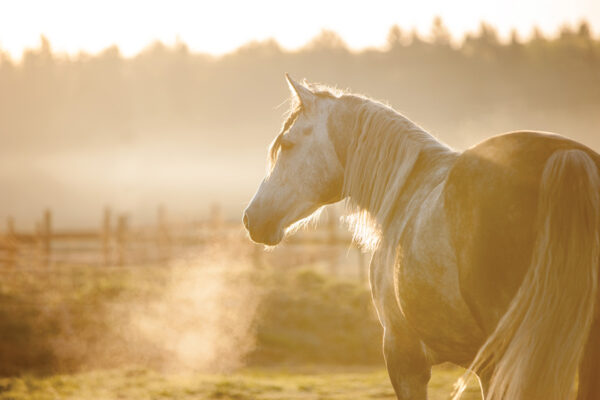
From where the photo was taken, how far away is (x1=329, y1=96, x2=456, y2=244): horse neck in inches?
127

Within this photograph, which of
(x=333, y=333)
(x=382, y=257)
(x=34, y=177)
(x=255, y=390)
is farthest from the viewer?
(x=34, y=177)

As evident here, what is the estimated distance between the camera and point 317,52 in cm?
7725

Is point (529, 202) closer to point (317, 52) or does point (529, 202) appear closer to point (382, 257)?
point (382, 257)

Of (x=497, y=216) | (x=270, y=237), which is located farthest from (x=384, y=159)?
(x=497, y=216)

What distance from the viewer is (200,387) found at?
22.7 feet

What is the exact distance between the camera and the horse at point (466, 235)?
2438mm

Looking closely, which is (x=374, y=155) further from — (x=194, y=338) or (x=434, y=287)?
(x=194, y=338)

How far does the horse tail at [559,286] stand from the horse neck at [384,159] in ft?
2.25

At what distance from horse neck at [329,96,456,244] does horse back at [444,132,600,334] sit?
41cm

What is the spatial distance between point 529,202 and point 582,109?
73741 mm

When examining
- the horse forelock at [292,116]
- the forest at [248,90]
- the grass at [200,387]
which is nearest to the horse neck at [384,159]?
the horse forelock at [292,116]

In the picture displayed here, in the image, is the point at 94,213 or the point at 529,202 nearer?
the point at 529,202

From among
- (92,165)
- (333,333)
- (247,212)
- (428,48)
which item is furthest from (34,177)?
(247,212)

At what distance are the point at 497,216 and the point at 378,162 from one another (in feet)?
3.48
